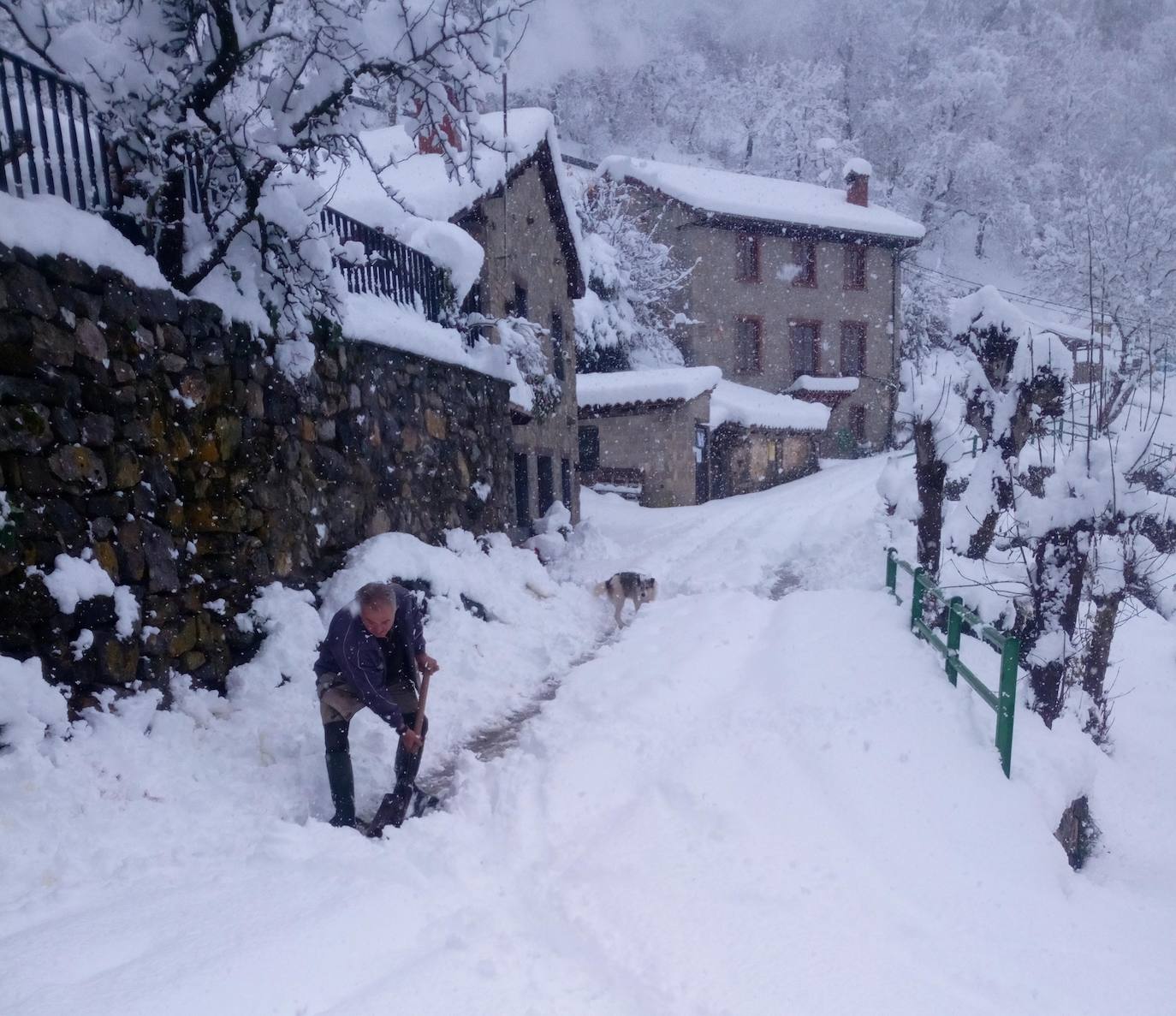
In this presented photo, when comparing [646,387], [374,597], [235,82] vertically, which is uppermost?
[235,82]

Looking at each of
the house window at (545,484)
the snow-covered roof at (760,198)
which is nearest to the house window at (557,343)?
the house window at (545,484)

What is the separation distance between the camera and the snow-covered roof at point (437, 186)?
8602mm

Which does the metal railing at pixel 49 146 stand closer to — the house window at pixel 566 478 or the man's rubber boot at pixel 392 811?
the man's rubber boot at pixel 392 811

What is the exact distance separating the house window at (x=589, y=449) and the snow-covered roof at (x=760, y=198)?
10320 mm

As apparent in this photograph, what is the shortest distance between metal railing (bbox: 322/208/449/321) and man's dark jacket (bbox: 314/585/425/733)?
379 centimetres

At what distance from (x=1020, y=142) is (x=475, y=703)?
5626 cm

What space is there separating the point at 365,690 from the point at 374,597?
524 mm

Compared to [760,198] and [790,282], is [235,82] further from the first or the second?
[760,198]

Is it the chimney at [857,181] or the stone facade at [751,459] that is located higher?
the chimney at [857,181]

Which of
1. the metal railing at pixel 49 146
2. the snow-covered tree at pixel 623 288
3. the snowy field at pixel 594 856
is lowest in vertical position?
the snowy field at pixel 594 856

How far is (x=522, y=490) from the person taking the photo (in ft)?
46.5

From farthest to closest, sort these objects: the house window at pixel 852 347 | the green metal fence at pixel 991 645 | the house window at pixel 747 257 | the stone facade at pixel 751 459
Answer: the house window at pixel 852 347 < the house window at pixel 747 257 < the stone facade at pixel 751 459 < the green metal fence at pixel 991 645

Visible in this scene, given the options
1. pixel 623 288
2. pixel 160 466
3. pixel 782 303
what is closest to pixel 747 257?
pixel 782 303

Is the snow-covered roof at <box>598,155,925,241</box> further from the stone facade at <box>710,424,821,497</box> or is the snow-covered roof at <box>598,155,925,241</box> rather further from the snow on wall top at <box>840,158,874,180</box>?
the stone facade at <box>710,424,821,497</box>
